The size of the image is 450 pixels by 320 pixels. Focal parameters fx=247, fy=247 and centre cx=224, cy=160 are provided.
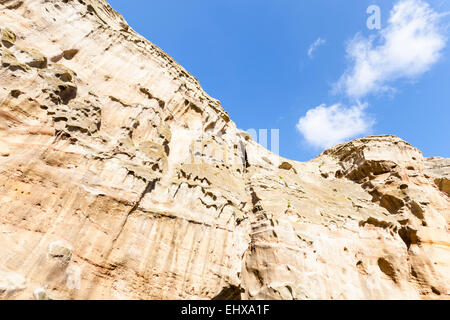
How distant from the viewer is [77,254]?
10.3 metres

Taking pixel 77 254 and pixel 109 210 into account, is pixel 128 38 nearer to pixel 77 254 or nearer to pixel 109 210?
pixel 109 210

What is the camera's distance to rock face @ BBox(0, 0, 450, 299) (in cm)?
1048

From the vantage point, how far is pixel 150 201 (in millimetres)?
13312

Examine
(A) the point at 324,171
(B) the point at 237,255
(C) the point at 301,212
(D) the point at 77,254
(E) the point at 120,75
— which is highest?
(A) the point at 324,171

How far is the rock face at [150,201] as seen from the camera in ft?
34.4

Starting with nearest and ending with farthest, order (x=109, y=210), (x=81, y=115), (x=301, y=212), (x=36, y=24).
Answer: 1. (x=109, y=210)
2. (x=81, y=115)
3. (x=36, y=24)
4. (x=301, y=212)

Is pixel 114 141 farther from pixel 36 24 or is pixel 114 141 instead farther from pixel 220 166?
pixel 36 24

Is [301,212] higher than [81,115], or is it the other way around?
[81,115]

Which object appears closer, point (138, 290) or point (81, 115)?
point (138, 290)

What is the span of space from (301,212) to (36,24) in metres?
21.8

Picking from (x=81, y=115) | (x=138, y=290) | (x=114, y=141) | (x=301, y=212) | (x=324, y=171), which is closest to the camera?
(x=138, y=290)

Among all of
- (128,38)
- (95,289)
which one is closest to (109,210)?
(95,289)
